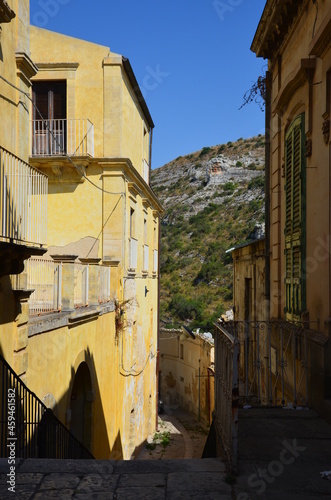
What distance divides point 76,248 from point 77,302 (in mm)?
3868

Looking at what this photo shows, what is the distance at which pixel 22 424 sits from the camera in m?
6.21

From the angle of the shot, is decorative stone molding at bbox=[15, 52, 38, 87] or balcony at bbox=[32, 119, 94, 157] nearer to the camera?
decorative stone molding at bbox=[15, 52, 38, 87]

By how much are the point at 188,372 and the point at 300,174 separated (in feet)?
65.6

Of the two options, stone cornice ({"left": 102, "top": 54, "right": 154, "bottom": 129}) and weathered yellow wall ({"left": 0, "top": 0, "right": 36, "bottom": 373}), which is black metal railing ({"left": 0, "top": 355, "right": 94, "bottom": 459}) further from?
stone cornice ({"left": 102, "top": 54, "right": 154, "bottom": 129})

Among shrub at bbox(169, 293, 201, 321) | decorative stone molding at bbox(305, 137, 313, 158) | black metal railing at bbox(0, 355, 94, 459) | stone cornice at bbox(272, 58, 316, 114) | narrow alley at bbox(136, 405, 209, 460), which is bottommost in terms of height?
narrow alley at bbox(136, 405, 209, 460)

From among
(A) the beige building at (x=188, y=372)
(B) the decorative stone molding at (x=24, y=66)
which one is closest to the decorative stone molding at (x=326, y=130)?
(B) the decorative stone molding at (x=24, y=66)

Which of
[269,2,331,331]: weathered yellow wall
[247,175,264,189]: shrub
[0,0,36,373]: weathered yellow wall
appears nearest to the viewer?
[0,0,36,373]: weathered yellow wall

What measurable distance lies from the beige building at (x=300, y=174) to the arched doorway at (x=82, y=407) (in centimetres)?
412

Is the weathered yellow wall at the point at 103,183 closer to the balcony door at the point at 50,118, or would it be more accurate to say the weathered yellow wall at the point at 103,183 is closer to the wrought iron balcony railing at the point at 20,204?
the balcony door at the point at 50,118

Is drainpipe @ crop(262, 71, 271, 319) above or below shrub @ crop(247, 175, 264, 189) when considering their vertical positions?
below

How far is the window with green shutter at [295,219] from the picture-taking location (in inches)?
329

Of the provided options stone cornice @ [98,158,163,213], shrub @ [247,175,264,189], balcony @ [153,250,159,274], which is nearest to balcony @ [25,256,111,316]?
stone cornice @ [98,158,163,213]

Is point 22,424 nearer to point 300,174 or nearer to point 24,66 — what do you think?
point 24,66

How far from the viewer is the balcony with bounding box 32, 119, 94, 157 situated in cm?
1366
